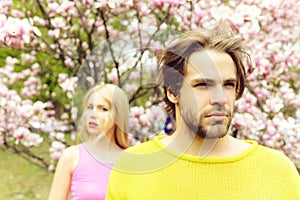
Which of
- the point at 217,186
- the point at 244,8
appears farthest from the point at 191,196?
the point at 244,8

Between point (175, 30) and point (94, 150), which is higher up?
point (175, 30)

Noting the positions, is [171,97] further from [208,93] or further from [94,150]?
[94,150]

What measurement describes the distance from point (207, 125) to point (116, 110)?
124 cm

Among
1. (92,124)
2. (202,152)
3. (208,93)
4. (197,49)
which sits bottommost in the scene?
(92,124)

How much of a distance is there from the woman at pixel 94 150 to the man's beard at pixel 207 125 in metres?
1.24

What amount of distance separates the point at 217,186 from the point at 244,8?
3287 mm

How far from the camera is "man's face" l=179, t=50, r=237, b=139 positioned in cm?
221

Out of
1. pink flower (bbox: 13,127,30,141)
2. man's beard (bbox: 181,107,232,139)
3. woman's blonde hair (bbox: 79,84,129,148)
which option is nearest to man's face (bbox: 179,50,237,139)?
man's beard (bbox: 181,107,232,139)

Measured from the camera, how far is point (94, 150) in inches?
153

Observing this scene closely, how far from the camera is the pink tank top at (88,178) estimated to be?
385cm

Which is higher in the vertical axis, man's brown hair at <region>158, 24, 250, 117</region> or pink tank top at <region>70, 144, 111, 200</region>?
man's brown hair at <region>158, 24, 250, 117</region>

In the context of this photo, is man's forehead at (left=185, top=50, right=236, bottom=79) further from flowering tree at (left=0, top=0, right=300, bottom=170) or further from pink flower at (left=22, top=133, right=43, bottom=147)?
pink flower at (left=22, top=133, right=43, bottom=147)

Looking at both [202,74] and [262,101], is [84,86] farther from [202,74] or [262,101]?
[262,101]

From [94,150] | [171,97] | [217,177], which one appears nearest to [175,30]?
[94,150]
